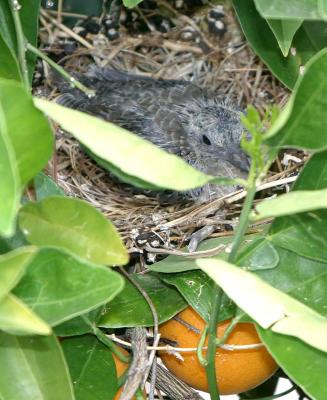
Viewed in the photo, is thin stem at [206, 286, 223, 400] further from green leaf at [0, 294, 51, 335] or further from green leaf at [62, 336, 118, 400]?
green leaf at [0, 294, 51, 335]

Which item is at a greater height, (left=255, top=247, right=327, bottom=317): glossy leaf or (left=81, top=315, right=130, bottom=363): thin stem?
(left=255, top=247, right=327, bottom=317): glossy leaf

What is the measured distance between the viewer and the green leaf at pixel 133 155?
78 centimetres

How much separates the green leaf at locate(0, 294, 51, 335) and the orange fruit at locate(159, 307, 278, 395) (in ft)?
1.35

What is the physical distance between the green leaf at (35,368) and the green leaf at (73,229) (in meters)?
0.11

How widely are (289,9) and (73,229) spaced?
347mm

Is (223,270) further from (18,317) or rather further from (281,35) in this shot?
(281,35)

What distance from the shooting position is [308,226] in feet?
3.23

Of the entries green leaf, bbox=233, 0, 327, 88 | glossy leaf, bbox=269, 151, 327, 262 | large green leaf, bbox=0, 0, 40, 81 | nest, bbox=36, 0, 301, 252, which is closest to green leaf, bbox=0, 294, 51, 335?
glossy leaf, bbox=269, 151, 327, 262

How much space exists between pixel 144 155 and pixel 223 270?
14cm

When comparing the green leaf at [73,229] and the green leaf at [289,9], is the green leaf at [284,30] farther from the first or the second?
the green leaf at [73,229]

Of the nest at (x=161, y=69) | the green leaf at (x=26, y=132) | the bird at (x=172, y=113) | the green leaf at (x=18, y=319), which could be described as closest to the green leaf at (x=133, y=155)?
the green leaf at (x=26, y=132)

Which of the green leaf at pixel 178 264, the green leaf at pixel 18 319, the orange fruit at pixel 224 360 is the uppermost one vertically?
the green leaf at pixel 18 319

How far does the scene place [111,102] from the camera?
2072 millimetres

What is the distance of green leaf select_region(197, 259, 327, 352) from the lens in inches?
32.9
